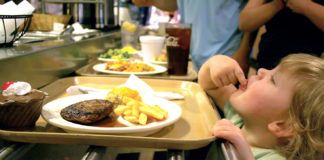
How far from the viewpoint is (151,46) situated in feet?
5.56

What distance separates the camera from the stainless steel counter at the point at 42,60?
2.94 ft

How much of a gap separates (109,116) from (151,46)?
A: 926 millimetres

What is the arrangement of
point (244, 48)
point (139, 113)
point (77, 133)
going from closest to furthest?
point (77, 133) → point (139, 113) → point (244, 48)

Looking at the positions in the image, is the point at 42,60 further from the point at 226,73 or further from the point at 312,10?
the point at 312,10

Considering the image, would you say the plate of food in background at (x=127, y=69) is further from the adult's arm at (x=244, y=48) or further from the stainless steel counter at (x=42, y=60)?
the adult's arm at (x=244, y=48)

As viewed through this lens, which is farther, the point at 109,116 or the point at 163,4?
the point at 163,4

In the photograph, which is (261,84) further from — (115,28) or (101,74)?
(115,28)

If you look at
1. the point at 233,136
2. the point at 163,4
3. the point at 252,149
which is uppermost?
the point at 163,4

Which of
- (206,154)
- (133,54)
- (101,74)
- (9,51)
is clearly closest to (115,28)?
(133,54)

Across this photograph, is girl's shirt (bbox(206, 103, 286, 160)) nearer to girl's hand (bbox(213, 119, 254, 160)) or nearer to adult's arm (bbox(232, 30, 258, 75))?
girl's hand (bbox(213, 119, 254, 160))

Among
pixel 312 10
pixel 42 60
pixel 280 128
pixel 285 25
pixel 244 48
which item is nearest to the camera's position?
pixel 280 128

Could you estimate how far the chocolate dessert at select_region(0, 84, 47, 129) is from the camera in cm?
67

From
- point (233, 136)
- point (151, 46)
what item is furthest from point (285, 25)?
point (233, 136)

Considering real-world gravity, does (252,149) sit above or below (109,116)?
below
